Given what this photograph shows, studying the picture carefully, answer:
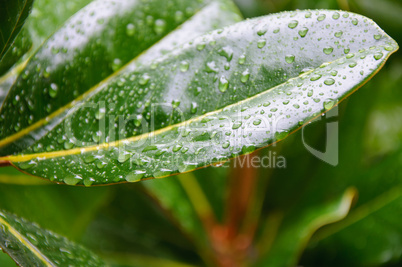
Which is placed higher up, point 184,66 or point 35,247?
point 184,66

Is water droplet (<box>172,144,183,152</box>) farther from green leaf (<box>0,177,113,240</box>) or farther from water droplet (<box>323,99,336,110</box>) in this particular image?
green leaf (<box>0,177,113,240</box>)

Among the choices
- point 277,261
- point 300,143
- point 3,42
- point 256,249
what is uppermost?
point 3,42

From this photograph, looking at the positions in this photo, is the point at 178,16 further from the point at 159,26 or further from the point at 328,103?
the point at 328,103

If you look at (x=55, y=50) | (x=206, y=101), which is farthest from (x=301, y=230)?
(x=55, y=50)

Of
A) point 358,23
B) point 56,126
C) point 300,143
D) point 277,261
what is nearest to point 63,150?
point 56,126

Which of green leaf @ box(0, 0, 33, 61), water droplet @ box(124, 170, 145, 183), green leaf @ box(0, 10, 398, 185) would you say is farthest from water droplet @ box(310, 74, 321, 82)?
green leaf @ box(0, 0, 33, 61)

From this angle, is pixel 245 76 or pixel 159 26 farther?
pixel 159 26

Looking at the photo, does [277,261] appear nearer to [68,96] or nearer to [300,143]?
[300,143]
